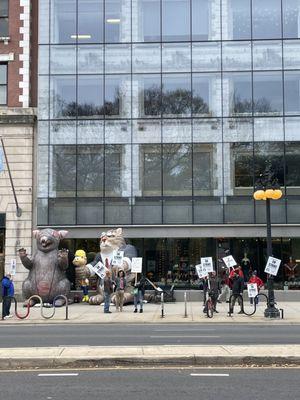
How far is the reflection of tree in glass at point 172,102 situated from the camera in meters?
30.0

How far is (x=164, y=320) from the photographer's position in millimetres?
19938

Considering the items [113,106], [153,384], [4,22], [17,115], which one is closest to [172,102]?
[113,106]

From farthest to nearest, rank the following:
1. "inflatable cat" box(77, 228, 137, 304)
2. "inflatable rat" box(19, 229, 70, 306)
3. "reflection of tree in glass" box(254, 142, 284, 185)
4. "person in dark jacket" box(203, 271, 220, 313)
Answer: "reflection of tree in glass" box(254, 142, 284, 185) → "inflatable cat" box(77, 228, 137, 304) → "inflatable rat" box(19, 229, 70, 306) → "person in dark jacket" box(203, 271, 220, 313)

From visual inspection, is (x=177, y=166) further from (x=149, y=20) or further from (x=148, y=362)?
(x=148, y=362)

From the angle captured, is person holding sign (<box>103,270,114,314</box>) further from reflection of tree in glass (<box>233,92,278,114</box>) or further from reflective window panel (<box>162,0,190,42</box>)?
reflective window panel (<box>162,0,190,42</box>)

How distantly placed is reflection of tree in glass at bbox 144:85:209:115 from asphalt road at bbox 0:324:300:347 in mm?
13943

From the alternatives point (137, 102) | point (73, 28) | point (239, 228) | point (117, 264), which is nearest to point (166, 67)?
point (137, 102)

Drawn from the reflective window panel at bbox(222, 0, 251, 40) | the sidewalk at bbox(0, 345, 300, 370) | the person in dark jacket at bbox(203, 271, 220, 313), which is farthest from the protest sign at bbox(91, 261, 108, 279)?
the reflective window panel at bbox(222, 0, 251, 40)

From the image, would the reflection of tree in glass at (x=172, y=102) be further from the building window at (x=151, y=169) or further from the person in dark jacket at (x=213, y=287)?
the person in dark jacket at (x=213, y=287)

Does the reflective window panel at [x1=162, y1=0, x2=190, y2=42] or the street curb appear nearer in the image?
the street curb

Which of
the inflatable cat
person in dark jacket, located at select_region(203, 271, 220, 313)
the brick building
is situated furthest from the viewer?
the brick building

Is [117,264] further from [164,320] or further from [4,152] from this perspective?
[4,152]

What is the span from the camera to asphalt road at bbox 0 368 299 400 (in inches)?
310

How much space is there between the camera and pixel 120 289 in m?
23.0
